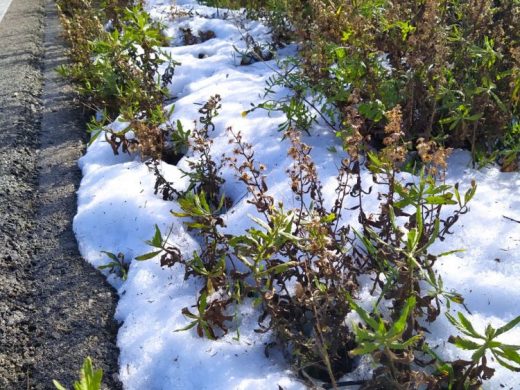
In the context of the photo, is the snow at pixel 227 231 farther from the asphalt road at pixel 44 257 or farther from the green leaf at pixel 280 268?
the green leaf at pixel 280 268

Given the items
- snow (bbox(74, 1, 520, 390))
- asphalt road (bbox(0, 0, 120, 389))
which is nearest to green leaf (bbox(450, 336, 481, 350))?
snow (bbox(74, 1, 520, 390))

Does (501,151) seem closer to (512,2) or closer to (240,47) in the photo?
(512,2)

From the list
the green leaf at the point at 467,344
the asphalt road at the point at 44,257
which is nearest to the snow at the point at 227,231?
the asphalt road at the point at 44,257

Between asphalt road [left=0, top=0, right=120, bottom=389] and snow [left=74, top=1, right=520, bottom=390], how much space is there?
0.10 meters

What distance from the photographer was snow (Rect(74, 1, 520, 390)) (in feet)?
6.53

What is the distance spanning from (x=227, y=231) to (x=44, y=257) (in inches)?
40.7

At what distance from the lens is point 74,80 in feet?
15.5

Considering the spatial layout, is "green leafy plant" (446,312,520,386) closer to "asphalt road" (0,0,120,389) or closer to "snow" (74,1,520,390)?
"snow" (74,1,520,390)

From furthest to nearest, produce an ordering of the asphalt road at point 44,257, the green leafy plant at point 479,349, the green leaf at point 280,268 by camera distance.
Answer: the asphalt road at point 44,257
the green leaf at point 280,268
the green leafy plant at point 479,349

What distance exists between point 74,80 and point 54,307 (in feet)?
9.33

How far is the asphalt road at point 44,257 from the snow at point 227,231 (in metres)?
0.10

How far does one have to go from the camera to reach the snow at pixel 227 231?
1990 millimetres

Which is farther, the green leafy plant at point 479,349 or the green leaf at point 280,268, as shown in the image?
the green leaf at point 280,268

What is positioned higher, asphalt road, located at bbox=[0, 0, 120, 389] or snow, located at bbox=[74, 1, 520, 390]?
snow, located at bbox=[74, 1, 520, 390]
